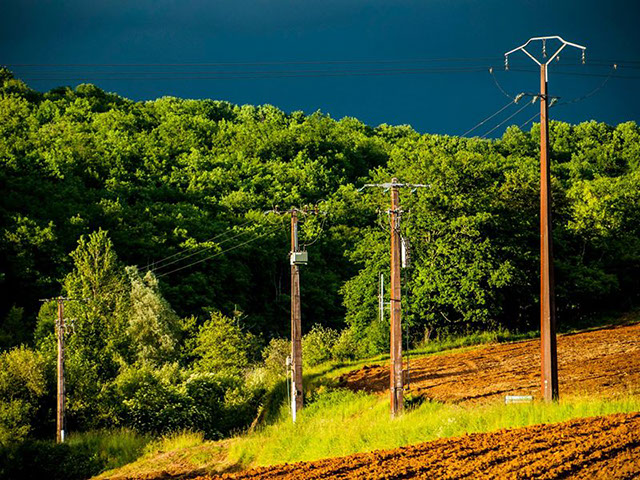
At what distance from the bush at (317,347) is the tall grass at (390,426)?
1691 cm

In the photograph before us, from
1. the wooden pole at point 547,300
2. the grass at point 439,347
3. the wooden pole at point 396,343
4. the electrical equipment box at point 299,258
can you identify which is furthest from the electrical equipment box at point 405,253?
the grass at point 439,347

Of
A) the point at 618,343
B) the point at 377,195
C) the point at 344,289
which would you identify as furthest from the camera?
the point at 377,195

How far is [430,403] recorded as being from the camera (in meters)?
24.8

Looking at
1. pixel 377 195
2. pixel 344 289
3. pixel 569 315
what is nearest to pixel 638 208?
pixel 569 315

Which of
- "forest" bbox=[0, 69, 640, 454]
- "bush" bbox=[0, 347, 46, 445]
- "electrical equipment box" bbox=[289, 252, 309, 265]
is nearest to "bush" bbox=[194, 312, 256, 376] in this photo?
"forest" bbox=[0, 69, 640, 454]

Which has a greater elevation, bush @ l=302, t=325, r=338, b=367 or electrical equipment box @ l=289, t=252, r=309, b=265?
electrical equipment box @ l=289, t=252, r=309, b=265

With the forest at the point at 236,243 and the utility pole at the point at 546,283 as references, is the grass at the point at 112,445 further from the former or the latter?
the utility pole at the point at 546,283

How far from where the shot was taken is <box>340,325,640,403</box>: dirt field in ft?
82.9

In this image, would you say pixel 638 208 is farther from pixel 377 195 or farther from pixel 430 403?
pixel 430 403

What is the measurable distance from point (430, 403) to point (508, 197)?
28141 mm

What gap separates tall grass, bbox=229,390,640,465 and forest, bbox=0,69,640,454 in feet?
30.6

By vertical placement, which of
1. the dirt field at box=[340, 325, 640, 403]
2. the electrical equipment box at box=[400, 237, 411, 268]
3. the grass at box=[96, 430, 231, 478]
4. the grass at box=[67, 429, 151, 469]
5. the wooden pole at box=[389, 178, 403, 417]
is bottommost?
the grass at box=[67, 429, 151, 469]

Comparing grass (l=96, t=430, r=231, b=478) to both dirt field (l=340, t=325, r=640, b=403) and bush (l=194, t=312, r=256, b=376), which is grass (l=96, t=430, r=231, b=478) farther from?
bush (l=194, t=312, r=256, b=376)

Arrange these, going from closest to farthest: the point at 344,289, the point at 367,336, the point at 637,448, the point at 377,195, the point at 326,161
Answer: the point at 637,448, the point at 367,336, the point at 344,289, the point at 377,195, the point at 326,161
